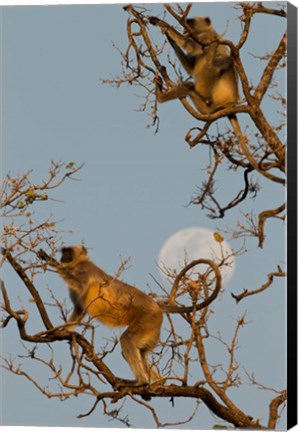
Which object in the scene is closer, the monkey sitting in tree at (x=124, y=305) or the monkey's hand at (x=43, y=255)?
the monkey sitting in tree at (x=124, y=305)

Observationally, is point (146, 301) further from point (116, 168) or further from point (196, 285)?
point (116, 168)

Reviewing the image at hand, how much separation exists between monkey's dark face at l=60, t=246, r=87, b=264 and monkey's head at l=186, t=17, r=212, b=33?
5.03 ft

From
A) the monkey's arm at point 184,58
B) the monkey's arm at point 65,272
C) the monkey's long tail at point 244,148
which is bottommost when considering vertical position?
the monkey's arm at point 65,272

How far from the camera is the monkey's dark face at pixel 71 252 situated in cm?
718

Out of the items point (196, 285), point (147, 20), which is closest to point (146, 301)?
point (196, 285)

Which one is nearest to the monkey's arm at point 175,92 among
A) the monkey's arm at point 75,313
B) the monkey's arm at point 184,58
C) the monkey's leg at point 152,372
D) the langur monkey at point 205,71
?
the langur monkey at point 205,71

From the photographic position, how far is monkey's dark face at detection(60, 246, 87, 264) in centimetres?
718

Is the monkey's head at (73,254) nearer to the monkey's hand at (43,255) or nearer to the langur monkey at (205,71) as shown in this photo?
the monkey's hand at (43,255)

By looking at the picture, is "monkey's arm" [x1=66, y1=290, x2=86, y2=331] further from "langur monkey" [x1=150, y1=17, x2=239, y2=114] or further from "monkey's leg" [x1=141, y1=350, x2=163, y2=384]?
"langur monkey" [x1=150, y1=17, x2=239, y2=114]

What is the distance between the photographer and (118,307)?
7.40 m

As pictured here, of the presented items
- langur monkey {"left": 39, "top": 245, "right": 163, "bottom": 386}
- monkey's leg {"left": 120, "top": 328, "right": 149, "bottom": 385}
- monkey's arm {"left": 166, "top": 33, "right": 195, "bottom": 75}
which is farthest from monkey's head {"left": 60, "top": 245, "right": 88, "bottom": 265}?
monkey's arm {"left": 166, "top": 33, "right": 195, "bottom": 75}

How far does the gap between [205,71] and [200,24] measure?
627 millimetres

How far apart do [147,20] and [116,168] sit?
3.18 ft

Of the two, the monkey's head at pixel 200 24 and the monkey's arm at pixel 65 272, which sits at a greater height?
the monkey's head at pixel 200 24
